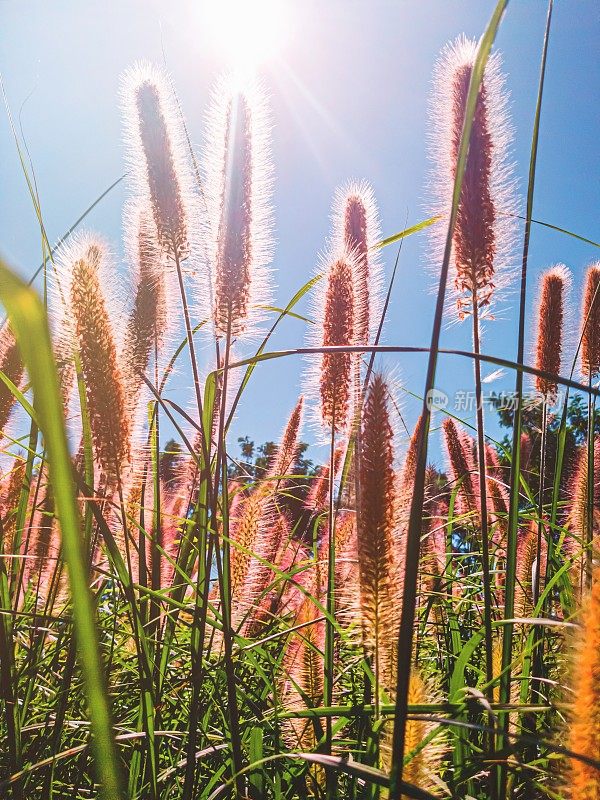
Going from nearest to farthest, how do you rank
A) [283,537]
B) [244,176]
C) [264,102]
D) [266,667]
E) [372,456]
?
[372,456], [244,176], [264,102], [266,667], [283,537]

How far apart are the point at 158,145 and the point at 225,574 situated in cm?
146

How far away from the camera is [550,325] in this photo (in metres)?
2.90

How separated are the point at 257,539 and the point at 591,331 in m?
1.84

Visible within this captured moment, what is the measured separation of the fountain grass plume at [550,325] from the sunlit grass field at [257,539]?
1 cm

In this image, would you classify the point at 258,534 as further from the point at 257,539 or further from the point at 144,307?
the point at 144,307

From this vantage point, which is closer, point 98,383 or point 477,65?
point 477,65

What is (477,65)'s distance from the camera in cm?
75

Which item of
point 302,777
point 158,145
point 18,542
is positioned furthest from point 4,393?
point 302,777

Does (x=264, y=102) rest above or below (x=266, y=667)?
above

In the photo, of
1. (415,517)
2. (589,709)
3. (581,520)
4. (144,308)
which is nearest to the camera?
(415,517)

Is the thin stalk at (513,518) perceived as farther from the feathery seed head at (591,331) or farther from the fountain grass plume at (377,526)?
the feathery seed head at (591,331)

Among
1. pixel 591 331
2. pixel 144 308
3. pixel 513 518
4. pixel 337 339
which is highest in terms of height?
pixel 591 331

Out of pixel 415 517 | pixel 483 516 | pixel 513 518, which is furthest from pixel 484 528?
pixel 415 517

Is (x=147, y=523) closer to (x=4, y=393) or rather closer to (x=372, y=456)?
(x=4, y=393)
